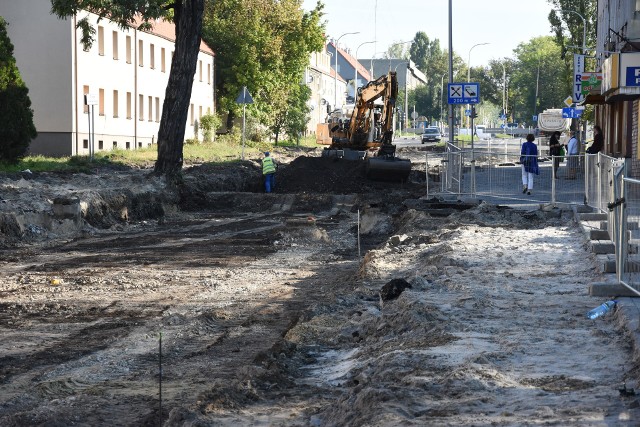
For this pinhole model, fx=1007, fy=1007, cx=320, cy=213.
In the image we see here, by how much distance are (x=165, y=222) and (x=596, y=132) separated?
47.9 feet

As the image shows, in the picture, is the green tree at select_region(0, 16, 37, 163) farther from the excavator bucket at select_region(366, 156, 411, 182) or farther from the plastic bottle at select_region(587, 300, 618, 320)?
the plastic bottle at select_region(587, 300, 618, 320)

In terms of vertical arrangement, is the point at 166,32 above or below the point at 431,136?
above

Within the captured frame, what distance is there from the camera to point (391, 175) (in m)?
38.1

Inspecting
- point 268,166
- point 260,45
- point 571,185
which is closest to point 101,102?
point 268,166

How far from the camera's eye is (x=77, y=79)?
45.2 meters

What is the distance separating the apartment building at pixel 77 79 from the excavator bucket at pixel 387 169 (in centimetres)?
1109

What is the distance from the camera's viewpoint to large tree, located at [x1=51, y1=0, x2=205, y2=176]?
97.9 ft

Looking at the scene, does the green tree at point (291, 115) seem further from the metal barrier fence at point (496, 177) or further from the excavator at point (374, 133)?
the metal barrier fence at point (496, 177)

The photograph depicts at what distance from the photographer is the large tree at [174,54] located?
29828 mm

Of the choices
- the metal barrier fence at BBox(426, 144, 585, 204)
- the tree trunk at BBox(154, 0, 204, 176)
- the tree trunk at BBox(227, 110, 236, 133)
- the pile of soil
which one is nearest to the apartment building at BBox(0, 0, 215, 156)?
the pile of soil

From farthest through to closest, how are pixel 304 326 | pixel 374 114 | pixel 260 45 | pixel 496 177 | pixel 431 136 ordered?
pixel 431 136 < pixel 260 45 < pixel 374 114 < pixel 496 177 < pixel 304 326

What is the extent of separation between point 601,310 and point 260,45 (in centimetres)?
5814

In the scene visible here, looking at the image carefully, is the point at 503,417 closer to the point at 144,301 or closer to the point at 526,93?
the point at 144,301

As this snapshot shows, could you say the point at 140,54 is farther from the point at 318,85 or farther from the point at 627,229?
the point at 318,85
